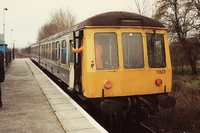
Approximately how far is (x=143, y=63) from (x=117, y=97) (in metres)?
1.16

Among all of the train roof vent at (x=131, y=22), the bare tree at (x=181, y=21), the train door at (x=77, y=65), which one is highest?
the bare tree at (x=181, y=21)

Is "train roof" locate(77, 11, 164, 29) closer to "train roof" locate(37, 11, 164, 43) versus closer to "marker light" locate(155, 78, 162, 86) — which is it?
"train roof" locate(37, 11, 164, 43)

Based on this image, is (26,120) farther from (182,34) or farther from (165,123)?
(182,34)

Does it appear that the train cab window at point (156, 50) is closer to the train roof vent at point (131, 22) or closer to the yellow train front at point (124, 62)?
the yellow train front at point (124, 62)

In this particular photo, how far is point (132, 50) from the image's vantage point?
7.17 meters

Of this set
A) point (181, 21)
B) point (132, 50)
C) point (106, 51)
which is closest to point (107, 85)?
point (106, 51)

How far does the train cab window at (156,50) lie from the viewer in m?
7.35

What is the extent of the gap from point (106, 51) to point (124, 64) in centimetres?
59

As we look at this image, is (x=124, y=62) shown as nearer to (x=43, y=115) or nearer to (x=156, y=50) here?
(x=156, y=50)

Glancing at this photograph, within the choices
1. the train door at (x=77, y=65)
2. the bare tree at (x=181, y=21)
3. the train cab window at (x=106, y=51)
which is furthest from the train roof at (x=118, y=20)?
the bare tree at (x=181, y=21)

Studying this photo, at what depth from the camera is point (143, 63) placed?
7246 millimetres

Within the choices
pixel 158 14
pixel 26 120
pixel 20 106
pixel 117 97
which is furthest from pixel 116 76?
pixel 158 14

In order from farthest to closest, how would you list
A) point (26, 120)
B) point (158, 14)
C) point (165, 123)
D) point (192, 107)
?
point (158, 14), point (192, 107), point (165, 123), point (26, 120)

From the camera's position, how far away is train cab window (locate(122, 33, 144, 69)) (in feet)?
23.3
